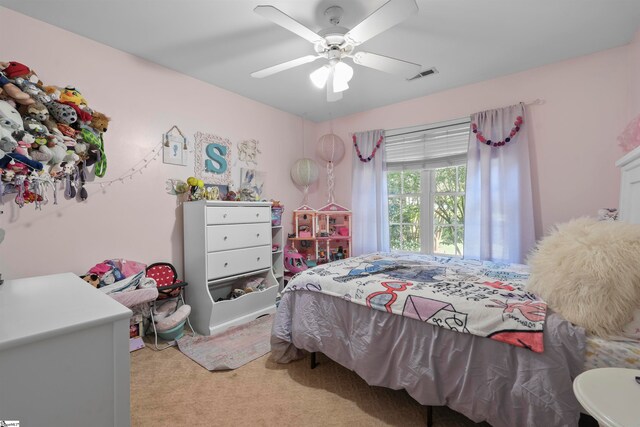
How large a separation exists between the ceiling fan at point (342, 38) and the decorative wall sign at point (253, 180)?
4.98ft

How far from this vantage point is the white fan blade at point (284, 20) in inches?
58.7

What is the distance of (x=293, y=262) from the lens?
3666mm

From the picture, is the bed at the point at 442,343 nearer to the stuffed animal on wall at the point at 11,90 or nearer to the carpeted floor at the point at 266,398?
the carpeted floor at the point at 266,398

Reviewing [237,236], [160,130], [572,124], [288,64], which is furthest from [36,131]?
[572,124]

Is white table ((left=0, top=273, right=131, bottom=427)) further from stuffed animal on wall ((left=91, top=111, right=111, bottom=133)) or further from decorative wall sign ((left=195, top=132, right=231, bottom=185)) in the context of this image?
decorative wall sign ((left=195, top=132, right=231, bottom=185))

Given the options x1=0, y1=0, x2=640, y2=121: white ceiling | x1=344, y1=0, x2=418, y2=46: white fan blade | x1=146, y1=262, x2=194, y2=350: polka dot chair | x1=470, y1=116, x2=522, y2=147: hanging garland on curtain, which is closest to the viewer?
x1=344, y1=0, x2=418, y2=46: white fan blade

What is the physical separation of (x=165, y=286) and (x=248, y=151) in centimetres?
180

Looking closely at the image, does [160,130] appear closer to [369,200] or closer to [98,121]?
[98,121]

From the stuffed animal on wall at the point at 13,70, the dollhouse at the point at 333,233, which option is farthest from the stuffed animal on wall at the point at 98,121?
the dollhouse at the point at 333,233

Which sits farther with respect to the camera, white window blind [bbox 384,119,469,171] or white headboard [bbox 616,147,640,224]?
white window blind [bbox 384,119,469,171]

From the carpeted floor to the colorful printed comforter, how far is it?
61cm

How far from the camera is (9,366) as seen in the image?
0.70 meters

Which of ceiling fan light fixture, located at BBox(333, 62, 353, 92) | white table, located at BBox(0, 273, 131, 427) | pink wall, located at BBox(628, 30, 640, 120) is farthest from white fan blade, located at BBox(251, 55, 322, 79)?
pink wall, located at BBox(628, 30, 640, 120)

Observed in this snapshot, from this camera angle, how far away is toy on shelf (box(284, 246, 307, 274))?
3.63 m
